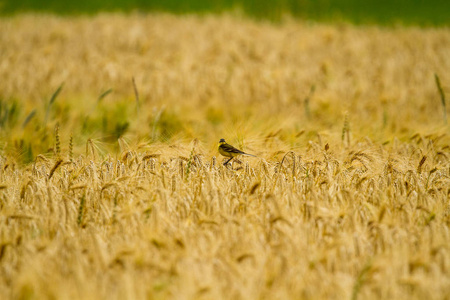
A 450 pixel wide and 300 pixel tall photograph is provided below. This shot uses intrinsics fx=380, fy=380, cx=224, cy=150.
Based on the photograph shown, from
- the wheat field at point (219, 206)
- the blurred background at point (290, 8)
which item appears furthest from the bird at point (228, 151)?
the blurred background at point (290, 8)

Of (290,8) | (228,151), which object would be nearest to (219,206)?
(228,151)

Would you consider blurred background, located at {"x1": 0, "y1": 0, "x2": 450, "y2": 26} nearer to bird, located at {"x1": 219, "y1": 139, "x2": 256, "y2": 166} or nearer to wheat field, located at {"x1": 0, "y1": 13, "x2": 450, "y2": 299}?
wheat field, located at {"x1": 0, "y1": 13, "x2": 450, "y2": 299}

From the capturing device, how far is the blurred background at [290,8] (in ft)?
48.7

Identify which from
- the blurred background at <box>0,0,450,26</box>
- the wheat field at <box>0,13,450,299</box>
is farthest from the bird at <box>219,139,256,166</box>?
the blurred background at <box>0,0,450,26</box>

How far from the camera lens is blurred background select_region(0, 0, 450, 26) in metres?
14.8

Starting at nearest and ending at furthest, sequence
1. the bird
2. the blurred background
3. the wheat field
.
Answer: the wheat field → the bird → the blurred background

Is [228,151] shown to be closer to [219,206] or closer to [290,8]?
[219,206]

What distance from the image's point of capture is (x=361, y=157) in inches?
151

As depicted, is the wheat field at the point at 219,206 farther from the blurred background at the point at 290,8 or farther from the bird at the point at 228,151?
the blurred background at the point at 290,8

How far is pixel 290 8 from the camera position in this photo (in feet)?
53.0

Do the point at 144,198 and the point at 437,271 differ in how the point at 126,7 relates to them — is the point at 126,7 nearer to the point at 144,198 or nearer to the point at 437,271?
the point at 144,198

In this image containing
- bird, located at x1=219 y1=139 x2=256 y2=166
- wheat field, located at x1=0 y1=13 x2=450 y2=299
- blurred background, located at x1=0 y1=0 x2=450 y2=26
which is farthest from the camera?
blurred background, located at x1=0 y1=0 x2=450 y2=26

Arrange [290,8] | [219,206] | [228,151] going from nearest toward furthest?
→ [219,206], [228,151], [290,8]

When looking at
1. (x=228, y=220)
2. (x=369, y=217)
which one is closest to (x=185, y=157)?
(x=228, y=220)
